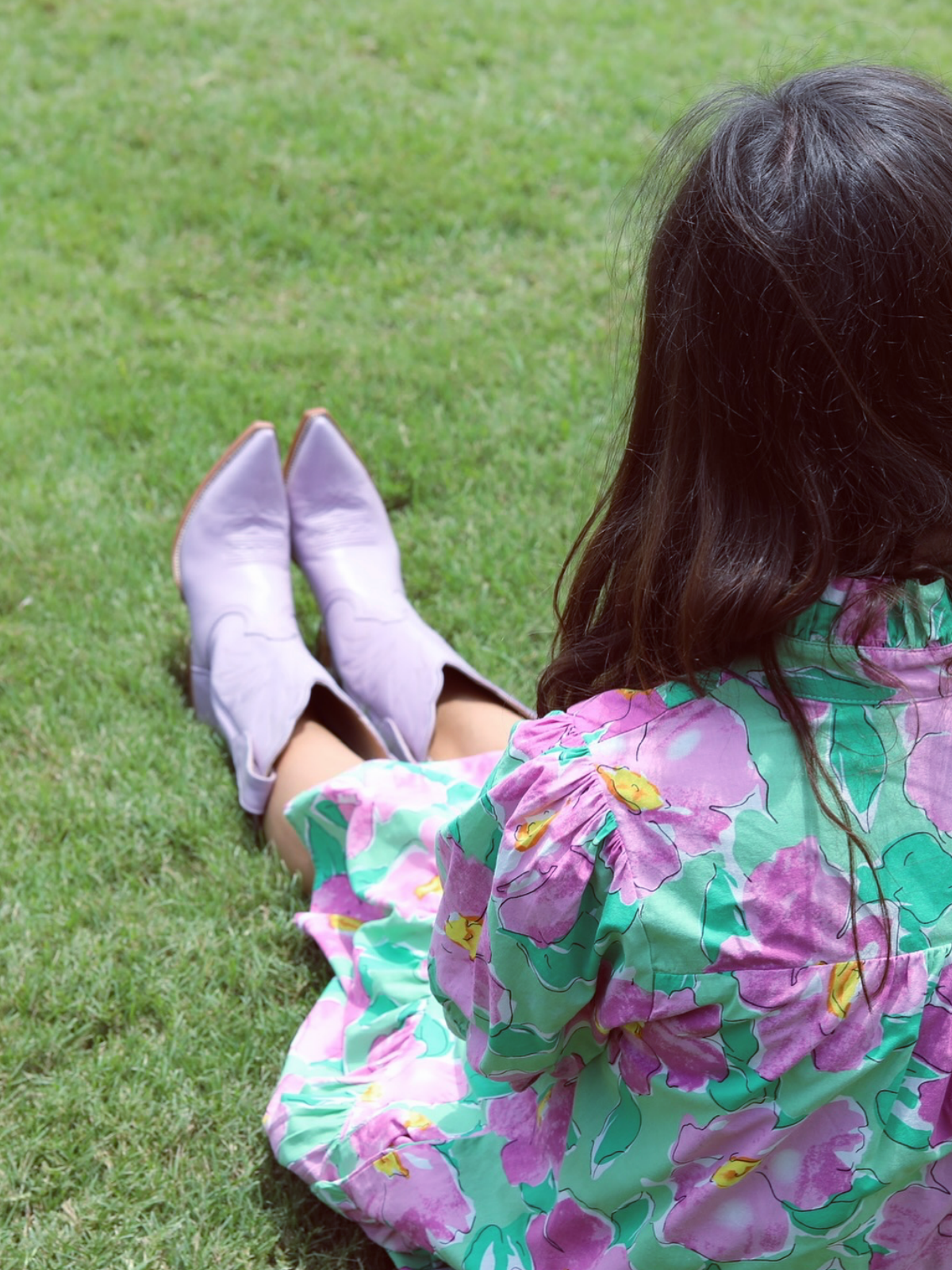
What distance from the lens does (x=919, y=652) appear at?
1.14 meters

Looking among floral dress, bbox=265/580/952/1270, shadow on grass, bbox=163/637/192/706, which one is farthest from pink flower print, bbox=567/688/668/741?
shadow on grass, bbox=163/637/192/706

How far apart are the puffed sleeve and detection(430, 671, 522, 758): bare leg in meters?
0.81

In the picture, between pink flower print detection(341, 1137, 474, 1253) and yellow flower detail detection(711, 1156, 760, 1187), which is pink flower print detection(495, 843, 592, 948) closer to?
yellow flower detail detection(711, 1156, 760, 1187)

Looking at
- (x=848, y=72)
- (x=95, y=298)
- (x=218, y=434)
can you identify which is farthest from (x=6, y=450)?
(x=848, y=72)

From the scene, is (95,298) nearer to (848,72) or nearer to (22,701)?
(22,701)

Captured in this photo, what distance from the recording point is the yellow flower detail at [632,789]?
112 centimetres

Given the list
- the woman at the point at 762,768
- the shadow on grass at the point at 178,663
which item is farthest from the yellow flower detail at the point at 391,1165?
the shadow on grass at the point at 178,663

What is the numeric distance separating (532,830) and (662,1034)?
0.74 ft

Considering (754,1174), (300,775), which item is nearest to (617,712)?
(754,1174)

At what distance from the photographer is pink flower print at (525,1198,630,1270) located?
4.25ft

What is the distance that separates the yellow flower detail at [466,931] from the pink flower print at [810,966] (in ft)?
0.90

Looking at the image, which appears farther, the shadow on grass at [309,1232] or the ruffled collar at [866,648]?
the shadow on grass at [309,1232]

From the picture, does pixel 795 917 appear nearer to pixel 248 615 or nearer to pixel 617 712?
pixel 617 712

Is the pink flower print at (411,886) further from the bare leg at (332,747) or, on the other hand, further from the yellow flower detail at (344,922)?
the bare leg at (332,747)
